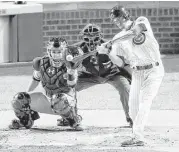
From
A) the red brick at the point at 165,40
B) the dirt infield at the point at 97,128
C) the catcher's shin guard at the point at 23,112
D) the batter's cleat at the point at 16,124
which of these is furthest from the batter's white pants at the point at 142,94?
the red brick at the point at 165,40

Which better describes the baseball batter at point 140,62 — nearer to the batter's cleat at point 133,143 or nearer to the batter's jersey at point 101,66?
the batter's cleat at point 133,143

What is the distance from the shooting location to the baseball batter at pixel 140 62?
10547 millimetres

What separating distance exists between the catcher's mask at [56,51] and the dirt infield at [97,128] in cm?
87

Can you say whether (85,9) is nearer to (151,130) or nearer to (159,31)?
(159,31)

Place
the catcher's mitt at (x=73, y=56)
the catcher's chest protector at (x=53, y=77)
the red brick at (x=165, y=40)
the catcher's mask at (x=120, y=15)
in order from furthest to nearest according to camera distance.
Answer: the red brick at (x=165, y=40) < the catcher's chest protector at (x=53, y=77) < the catcher's mitt at (x=73, y=56) < the catcher's mask at (x=120, y=15)

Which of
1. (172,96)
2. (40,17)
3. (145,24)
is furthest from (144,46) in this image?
(40,17)

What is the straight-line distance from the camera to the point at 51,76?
37.7 ft

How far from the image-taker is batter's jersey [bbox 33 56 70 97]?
37.7 ft

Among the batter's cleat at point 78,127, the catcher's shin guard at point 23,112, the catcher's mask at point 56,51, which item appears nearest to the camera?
the catcher's mask at point 56,51

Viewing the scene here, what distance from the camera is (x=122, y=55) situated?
11.0 metres

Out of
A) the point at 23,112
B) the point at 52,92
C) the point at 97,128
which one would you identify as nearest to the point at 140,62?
the point at 52,92

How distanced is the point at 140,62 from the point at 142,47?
18 centimetres

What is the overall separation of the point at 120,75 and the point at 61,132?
3.56ft

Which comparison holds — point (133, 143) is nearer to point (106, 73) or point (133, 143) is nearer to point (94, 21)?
point (106, 73)
